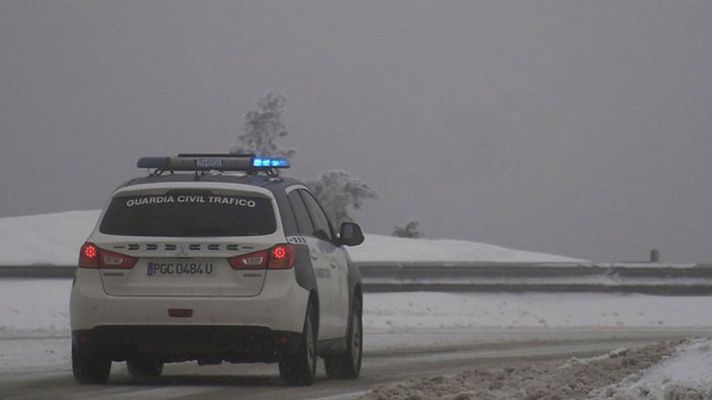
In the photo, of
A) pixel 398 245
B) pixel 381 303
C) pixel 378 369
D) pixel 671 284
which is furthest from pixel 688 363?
pixel 398 245

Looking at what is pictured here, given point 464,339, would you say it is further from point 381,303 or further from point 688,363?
point 688,363

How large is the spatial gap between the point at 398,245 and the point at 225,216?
25344 mm

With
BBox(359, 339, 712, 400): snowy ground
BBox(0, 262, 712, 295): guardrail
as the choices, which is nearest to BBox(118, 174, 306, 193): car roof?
BBox(359, 339, 712, 400): snowy ground

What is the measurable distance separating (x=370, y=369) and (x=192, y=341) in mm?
3714

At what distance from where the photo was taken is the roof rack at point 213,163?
520 inches

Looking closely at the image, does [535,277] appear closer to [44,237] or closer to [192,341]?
[44,237]

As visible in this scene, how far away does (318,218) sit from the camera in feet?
47.0

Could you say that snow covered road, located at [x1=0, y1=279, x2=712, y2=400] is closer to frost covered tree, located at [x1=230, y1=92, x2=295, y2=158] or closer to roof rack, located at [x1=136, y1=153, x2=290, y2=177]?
roof rack, located at [x1=136, y1=153, x2=290, y2=177]

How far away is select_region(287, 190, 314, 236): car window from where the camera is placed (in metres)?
13.2

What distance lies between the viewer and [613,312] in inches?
1101

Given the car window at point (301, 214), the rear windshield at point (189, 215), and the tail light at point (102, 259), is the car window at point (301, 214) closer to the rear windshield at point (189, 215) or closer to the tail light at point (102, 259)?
the rear windshield at point (189, 215)

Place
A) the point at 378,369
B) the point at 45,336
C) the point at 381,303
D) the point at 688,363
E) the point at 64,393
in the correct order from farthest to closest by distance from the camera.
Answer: the point at 381,303 < the point at 45,336 < the point at 378,369 < the point at 64,393 < the point at 688,363

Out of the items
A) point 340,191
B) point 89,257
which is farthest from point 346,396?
point 340,191

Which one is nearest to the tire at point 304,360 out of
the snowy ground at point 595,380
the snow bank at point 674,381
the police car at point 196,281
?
the police car at point 196,281
